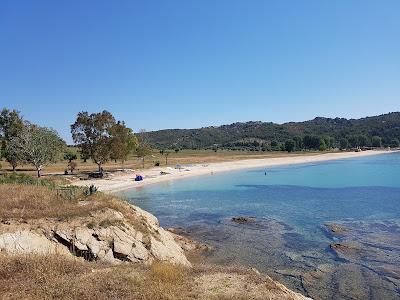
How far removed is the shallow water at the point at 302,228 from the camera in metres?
22.4

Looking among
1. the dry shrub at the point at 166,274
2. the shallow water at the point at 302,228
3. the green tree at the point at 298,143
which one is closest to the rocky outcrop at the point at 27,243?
the dry shrub at the point at 166,274

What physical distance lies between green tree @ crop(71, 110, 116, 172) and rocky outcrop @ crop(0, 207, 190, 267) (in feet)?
163

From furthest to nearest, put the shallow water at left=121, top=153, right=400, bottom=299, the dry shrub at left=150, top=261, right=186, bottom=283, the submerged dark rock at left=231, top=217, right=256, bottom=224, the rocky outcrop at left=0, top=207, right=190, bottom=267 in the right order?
the submerged dark rock at left=231, top=217, right=256, bottom=224 < the shallow water at left=121, top=153, right=400, bottom=299 < the rocky outcrop at left=0, top=207, right=190, bottom=267 < the dry shrub at left=150, top=261, right=186, bottom=283

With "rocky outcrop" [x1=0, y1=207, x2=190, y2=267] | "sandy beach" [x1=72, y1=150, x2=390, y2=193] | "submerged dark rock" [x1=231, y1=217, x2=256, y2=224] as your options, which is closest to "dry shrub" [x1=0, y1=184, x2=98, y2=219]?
"rocky outcrop" [x1=0, y1=207, x2=190, y2=267]

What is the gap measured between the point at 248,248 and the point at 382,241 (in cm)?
977

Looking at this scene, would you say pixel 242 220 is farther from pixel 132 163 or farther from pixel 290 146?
pixel 290 146

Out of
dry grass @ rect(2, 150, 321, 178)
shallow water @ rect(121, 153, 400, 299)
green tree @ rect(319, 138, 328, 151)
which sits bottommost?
shallow water @ rect(121, 153, 400, 299)

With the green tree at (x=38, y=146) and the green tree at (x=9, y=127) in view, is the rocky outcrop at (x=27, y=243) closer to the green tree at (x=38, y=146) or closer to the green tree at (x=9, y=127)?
the green tree at (x=38, y=146)

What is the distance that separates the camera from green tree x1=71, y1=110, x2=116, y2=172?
69938 mm

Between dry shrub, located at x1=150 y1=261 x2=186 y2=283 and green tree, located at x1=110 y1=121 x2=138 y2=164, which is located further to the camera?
green tree, located at x1=110 y1=121 x2=138 y2=164

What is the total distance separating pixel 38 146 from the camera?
56938mm

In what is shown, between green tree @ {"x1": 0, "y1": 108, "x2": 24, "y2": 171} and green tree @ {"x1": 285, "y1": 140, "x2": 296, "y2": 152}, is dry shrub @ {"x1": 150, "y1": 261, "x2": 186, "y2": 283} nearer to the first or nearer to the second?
green tree @ {"x1": 0, "y1": 108, "x2": 24, "y2": 171}

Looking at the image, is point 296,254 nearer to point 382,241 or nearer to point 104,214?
point 382,241

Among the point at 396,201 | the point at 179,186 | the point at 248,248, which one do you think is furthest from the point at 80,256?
the point at 179,186
